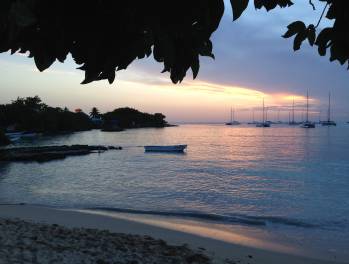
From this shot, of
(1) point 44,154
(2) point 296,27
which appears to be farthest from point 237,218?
(1) point 44,154

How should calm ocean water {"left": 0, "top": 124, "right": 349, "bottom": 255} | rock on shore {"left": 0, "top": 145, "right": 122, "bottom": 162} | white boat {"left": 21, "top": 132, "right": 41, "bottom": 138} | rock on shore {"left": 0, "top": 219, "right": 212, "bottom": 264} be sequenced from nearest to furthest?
rock on shore {"left": 0, "top": 219, "right": 212, "bottom": 264}, calm ocean water {"left": 0, "top": 124, "right": 349, "bottom": 255}, rock on shore {"left": 0, "top": 145, "right": 122, "bottom": 162}, white boat {"left": 21, "top": 132, "right": 41, "bottom": 138}

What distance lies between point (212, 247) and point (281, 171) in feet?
92.1

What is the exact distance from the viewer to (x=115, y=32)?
1201 millimetres

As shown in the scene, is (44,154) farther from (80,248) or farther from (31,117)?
(31,117)

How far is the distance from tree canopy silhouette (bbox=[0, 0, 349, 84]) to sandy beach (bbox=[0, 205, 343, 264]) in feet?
24.2

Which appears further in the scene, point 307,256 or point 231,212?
point 231,212

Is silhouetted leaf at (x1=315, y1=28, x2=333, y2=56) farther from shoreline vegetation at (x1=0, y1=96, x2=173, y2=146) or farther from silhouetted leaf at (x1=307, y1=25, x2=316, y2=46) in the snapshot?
shoreline vegetation at (x1=0, y1=96, x2=173, y2=146)

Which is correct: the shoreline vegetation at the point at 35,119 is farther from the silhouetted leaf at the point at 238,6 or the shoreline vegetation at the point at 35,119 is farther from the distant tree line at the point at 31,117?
the silhouetted leaf at the point at 238,6

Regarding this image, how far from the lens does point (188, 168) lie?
4147 cm

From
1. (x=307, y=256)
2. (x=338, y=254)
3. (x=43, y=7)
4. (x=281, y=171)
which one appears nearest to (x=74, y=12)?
(x=43, y=7)

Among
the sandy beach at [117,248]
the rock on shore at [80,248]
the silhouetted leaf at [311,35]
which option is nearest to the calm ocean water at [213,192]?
the sandy beach at [117,248]

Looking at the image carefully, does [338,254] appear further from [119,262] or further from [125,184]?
[125,184]

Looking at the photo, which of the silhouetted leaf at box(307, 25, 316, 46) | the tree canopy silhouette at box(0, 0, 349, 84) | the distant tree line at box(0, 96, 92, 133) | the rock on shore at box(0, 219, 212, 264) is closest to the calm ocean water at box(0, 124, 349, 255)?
the rock on shore at box(0, 219, 212, 264)

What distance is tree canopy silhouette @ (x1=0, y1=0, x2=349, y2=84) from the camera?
1110 millimetres
